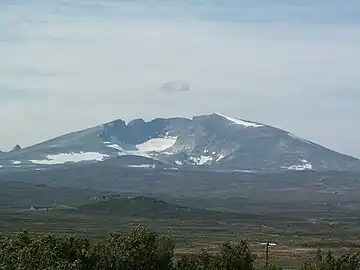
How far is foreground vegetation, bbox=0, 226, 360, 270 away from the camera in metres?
47.6

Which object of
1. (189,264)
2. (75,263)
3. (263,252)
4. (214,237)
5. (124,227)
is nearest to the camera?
(75,263)

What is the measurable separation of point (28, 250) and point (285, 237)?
12848 cm

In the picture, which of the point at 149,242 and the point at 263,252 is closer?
the point at 149,242

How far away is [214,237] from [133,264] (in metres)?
115

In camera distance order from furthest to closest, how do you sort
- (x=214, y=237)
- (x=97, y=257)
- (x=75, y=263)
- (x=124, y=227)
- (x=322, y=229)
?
1. (x=322, y=229)
2. (x=124, y=227)
3. (x=214, y=237)
4. (x=97, y=257)
5. (x=75, y=263)

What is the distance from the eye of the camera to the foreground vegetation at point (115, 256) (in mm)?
47625

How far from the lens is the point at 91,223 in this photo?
19288 cm

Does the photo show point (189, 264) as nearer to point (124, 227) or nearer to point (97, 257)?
point (97, 257)

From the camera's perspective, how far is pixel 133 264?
5169 centimetres

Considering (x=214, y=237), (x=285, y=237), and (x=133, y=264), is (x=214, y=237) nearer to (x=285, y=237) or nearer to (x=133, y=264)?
(x=285, y=237)

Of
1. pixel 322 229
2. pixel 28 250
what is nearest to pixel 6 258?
pixel 28 250

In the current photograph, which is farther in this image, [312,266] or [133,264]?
[312,266]

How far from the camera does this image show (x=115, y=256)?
51.2 metres

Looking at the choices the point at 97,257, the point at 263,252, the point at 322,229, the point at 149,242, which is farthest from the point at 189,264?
the point at 322,229
